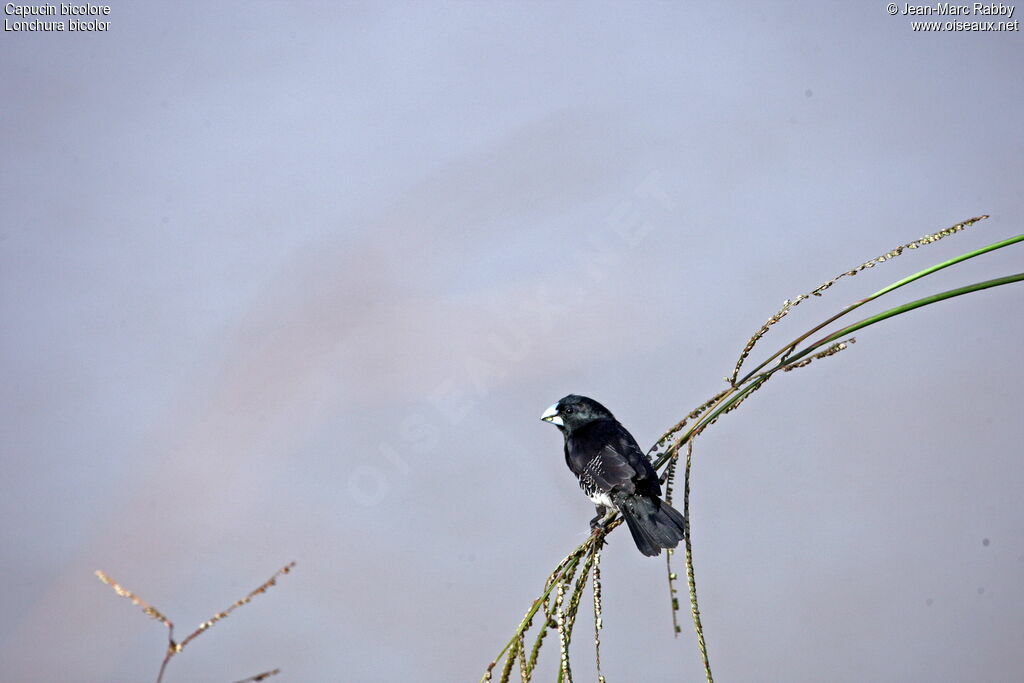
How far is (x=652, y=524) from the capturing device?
2111mm

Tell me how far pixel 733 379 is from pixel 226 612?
79 centimetres

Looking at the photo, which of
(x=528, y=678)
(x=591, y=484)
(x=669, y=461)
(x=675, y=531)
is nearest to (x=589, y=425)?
(x=591, y=484)

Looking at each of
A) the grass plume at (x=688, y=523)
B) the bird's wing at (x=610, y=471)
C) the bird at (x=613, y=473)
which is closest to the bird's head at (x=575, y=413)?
the bird at (x=613, y=473)

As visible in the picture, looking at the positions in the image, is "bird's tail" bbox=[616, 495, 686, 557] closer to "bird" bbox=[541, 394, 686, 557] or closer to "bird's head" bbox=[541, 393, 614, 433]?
"bird" bbox=[541, 394, 686, 557]

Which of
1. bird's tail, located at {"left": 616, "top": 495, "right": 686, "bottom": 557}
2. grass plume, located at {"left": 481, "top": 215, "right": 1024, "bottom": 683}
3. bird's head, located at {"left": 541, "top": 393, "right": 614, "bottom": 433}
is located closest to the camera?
grass plume, located at {"left": 481, "top": 215, "right": 1024, "bottom": 683}

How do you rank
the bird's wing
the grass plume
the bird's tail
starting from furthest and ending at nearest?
the bird's wing
the bird's tail
the grass plume

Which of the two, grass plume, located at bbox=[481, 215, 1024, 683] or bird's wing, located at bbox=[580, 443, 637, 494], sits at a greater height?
bird's wing, located at bbox=[580, 443, 637, 494]

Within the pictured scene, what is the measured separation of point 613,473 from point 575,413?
0.63 metres

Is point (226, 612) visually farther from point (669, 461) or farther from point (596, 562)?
point (669, 461)

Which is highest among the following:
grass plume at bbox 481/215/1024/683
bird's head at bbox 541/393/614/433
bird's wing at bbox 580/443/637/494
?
bird's head at bbox 541/393/614/433

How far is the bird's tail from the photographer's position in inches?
81.7

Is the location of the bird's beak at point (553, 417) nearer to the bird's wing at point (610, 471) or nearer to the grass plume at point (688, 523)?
the bird's wing at point (610, 471)

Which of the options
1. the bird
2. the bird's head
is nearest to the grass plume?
the bird

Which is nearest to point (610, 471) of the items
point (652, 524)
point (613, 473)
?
point (613, 473)
